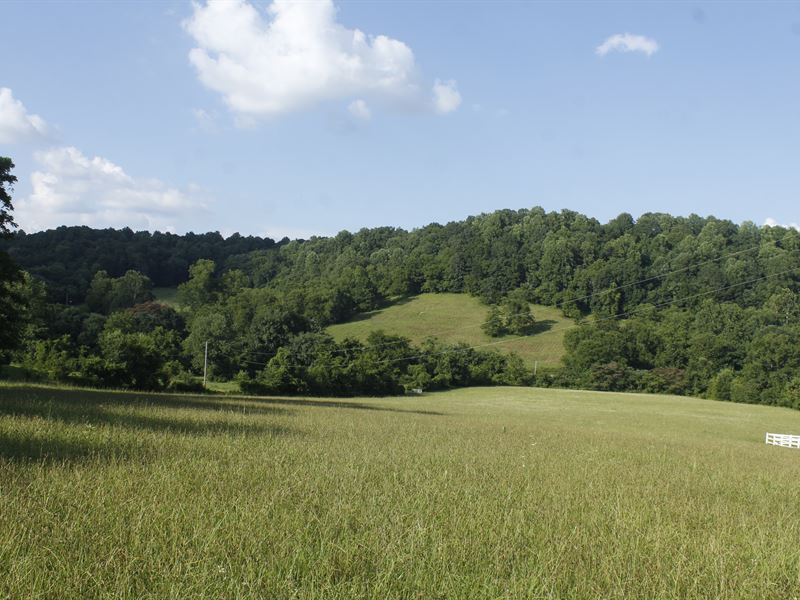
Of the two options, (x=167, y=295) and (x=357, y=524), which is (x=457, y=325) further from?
(x=357, y=524)

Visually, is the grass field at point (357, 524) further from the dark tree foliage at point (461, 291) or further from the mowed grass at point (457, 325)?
the mowed grass at point (457, 325)

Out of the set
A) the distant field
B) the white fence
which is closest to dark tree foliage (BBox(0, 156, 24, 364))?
the white fence

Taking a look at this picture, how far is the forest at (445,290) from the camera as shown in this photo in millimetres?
69688

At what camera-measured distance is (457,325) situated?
10969 centimetres

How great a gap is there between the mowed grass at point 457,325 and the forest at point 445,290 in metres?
3.03

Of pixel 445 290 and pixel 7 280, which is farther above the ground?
pixel 445 290

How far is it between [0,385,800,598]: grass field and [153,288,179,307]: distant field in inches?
4503

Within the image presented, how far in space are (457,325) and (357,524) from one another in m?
104

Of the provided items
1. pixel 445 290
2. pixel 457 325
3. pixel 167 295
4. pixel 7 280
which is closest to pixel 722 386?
pixel 457 325

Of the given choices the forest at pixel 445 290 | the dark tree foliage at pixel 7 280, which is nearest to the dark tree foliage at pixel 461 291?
the forest at pixel 445 290

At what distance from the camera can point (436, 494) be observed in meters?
7.78

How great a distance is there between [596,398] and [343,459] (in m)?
64.8

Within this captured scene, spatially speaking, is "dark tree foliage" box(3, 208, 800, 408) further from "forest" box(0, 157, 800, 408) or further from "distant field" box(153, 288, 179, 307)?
"distant field" box(153, 288, 179, 307)

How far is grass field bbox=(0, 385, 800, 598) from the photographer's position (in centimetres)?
434
